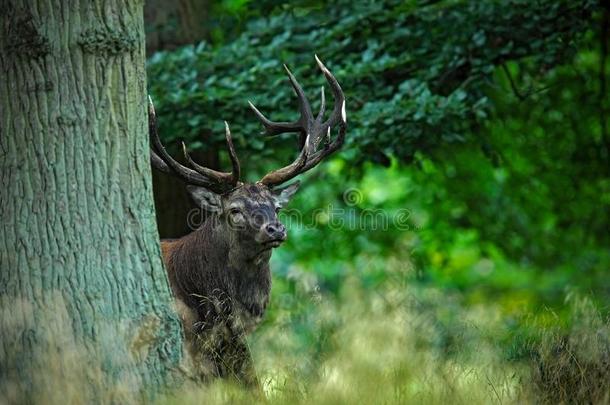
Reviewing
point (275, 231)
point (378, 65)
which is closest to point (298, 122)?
point (275, 231)

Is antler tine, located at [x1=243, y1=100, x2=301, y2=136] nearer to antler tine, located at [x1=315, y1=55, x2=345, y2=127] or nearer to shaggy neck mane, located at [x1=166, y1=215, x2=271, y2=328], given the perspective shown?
antler tine, located at [x1=315, y1=55, x2=345, y2=127]

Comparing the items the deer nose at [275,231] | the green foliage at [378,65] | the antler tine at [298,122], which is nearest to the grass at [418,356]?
the deer nose at [275,231]

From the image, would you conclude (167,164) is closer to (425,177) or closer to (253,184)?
(253,184)

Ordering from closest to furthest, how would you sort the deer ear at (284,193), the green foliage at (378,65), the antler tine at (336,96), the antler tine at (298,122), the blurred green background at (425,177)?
1. the blurred green background at (425,177)
2. the antler tine at (336,96)
3. the deer ear at (284,193)
4. the antler tine at (298,122)
5. the green foliage at (378,65)

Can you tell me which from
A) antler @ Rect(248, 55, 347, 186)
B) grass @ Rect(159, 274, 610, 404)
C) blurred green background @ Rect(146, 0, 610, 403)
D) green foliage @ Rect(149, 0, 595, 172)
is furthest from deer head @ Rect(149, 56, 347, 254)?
grass @ Rect(159, 274, 610, 404)

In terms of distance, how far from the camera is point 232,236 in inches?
298

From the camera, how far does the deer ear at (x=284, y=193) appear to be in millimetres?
7727

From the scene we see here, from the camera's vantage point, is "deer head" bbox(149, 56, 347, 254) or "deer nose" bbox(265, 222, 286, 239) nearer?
"deer nose" bbox(265, 222, 286, 239)

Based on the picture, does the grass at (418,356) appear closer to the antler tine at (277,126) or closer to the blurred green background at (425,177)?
the blurred green background at (425,177)

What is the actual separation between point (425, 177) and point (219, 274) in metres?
5.66

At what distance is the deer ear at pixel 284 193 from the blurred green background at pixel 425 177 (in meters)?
0.60

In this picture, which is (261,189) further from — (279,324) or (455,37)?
(455,37)

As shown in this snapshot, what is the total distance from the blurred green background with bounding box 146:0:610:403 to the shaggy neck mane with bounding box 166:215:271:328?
28 centimetres

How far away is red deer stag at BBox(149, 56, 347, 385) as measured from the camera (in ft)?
24.0
